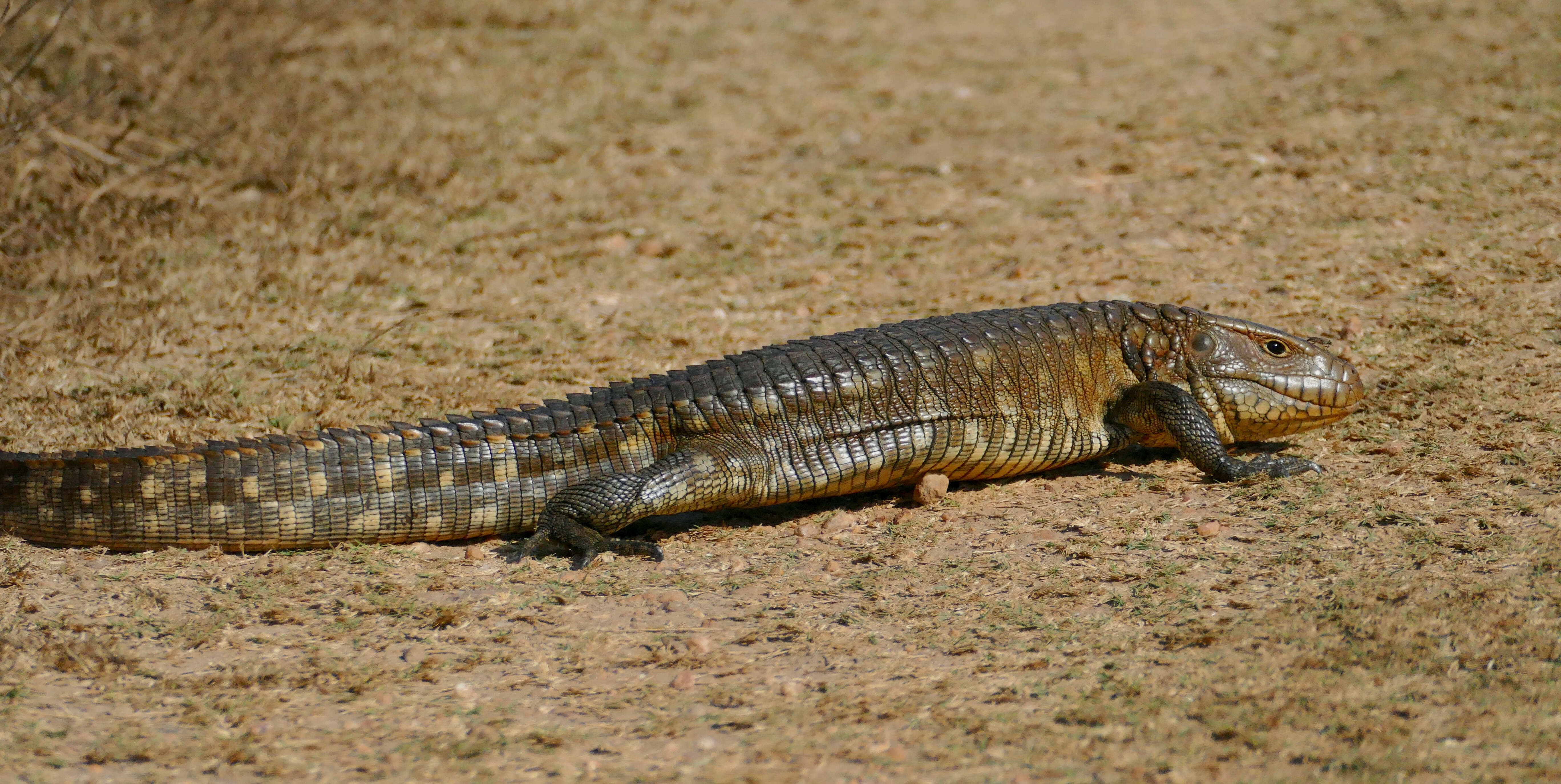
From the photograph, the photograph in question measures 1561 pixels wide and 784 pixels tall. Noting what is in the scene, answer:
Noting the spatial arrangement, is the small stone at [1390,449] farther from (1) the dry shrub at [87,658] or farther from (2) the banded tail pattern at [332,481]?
(1) the dry shrub at [87,658]

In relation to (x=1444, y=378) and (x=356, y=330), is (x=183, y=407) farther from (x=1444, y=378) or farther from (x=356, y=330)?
(x=1444, y=378)

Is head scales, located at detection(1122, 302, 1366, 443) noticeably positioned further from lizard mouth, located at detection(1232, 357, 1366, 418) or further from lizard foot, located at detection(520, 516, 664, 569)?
lizard foot, located at detection(520, 516, 664, 569)

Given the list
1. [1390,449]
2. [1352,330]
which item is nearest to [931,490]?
[1390,449]

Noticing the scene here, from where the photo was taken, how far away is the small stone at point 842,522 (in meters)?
5.54

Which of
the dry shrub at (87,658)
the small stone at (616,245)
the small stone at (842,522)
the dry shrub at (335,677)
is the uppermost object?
the small stone at (616,245)

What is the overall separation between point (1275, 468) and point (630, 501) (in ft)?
9.22

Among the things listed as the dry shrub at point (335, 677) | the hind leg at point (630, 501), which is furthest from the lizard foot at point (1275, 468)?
the dry shrub at point (335, 677)

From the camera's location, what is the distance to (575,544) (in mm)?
5281

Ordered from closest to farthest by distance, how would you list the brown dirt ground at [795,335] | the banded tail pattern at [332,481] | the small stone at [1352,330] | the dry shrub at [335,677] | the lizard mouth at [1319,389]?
1. the brown dirt ground at [795,335]
2. the dry shrub at [335,677]
3. the banded tail pattern at [332,481]
4. the lizard mouth at [1319,389]
5. the small stone at [1352,330]

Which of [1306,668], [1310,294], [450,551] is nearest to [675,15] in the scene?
[1310,294]

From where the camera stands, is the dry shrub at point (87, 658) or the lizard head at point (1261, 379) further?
the lizard head at point (1261, 379)

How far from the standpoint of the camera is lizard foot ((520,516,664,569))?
5.26 meters

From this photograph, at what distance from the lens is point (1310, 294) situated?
23.7ft

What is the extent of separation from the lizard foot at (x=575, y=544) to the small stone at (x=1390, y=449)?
3201 millimetres
